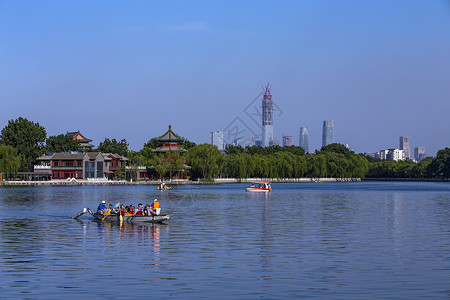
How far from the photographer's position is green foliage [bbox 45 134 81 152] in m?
163

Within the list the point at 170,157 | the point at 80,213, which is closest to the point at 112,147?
the point at 170,157

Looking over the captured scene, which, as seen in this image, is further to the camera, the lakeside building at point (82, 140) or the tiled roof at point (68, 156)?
the lakeside building at point (82, 140)

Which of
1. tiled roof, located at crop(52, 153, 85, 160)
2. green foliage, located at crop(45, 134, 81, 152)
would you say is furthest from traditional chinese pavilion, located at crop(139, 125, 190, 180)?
green foliage, located at crop(45, 134, 81, 152)

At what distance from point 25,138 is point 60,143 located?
11.5 meters

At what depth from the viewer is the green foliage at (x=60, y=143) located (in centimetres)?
16262

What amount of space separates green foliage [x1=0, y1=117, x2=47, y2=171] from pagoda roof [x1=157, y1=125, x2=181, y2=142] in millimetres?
29491

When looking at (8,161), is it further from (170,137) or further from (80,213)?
(80,213)

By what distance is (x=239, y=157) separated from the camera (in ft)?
524

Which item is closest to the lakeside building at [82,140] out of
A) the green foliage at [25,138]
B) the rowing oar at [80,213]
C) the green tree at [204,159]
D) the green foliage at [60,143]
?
the green foliage at [60,143]

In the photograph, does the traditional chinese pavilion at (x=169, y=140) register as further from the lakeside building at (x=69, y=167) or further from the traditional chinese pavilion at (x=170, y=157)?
the lakeside building at (x=69, y=167)

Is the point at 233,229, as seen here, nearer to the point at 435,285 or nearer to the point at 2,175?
the point at 435,285

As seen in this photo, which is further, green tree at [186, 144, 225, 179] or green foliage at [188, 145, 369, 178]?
green foliage at [188, 145, 369, 178]

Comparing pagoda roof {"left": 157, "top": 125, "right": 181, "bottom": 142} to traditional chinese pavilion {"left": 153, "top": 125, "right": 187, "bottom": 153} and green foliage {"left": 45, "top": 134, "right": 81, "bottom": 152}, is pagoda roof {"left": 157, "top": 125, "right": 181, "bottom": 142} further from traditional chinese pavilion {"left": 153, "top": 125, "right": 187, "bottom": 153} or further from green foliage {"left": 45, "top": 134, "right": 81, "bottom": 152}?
green foliage {"left": 45, "top": 134, "right": 81, "bottom": 152}

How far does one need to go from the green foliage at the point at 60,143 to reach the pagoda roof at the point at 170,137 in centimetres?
2432
